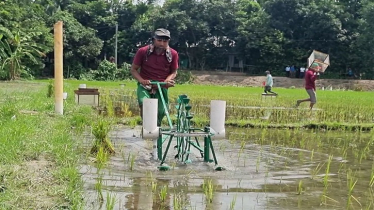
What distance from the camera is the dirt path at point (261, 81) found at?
37.8m

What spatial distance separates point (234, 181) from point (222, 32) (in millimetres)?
38668

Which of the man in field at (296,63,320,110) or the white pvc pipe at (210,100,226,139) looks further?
the man in field at (296,63,320,110)

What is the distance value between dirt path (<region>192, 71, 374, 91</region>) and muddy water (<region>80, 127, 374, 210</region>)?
3151 centimetres

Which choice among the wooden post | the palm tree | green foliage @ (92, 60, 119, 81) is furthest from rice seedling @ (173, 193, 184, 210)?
green foliage @ (92, 60, 119, 81)

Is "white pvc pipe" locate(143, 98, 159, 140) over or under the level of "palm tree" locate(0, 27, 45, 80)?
under

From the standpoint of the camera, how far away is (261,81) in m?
39.5

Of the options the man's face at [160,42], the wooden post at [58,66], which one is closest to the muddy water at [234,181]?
the man's face at [160,42]

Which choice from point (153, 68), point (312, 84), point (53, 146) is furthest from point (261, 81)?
point (53, 146)

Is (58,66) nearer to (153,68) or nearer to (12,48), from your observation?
(153,68)

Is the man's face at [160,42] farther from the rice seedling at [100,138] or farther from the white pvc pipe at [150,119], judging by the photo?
the rice seedling at [100,138]

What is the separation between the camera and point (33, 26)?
3033cm

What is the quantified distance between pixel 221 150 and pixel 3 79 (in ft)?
72.0

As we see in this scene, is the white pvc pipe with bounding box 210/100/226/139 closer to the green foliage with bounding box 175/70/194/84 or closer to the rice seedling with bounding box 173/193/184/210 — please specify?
the rice seedling with bounding box 173/193/184/210

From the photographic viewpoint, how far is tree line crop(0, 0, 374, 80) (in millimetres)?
38375
